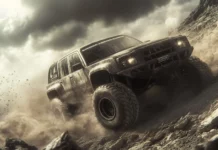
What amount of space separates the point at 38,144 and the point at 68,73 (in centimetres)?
231

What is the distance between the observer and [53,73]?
9773 millimetres

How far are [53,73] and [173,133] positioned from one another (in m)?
5.11

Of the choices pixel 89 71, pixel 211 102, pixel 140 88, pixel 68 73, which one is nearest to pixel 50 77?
pixel 68 73

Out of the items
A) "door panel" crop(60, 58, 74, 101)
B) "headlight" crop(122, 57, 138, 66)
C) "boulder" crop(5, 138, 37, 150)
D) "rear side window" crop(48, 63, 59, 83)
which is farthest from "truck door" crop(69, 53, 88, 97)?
"boulder" crop(5, 138, 37, 150)

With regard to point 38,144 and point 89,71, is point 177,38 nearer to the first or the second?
point 89,71

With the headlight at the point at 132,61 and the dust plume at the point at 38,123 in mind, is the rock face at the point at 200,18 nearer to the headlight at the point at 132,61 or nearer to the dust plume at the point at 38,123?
the dust plume at the point at 38,123

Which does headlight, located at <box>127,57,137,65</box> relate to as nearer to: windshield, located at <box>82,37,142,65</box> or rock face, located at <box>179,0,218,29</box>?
windshield, located at <box>82,37,142,65</box>

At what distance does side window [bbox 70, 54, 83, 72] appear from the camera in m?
8.12

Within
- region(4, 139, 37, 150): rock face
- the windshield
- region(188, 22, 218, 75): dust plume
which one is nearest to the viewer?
the windshield

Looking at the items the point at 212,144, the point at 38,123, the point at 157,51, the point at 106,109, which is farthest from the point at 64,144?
the point at 38,123

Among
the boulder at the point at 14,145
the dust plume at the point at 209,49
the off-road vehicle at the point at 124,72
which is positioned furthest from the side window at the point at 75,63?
the dust plume at the point at 209,49

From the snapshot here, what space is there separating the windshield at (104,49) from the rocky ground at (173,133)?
5.97ft

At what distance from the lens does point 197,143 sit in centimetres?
479

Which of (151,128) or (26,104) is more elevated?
(26,104)
